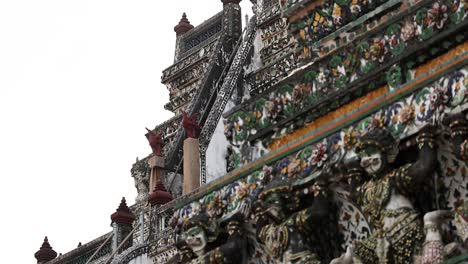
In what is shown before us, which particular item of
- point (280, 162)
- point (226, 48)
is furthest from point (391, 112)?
point (226, 48)

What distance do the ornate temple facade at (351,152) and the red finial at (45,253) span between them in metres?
11.6

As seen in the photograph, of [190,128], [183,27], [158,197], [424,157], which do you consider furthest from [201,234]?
[183,27]

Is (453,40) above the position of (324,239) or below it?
above

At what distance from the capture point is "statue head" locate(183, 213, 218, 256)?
7480 millimetres

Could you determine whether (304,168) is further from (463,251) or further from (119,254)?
(119,254)

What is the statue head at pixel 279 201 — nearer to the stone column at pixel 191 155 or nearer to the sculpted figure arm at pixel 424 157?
the sculpted figure arm at pixel 424 157

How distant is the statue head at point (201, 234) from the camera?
24.5 feet

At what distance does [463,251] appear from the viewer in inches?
239

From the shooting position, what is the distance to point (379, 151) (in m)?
6.55

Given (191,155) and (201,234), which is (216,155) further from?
(201,234)

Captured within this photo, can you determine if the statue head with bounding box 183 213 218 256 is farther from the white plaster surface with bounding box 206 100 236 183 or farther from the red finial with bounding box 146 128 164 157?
the red finial with bounding box 146 128 164 157

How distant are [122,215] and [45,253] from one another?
9.04 ft

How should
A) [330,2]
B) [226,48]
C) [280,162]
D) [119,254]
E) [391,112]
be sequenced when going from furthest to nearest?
[226,48] → [119,254] → [330,2] → [280,162] → [391,112]

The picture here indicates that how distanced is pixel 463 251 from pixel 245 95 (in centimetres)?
1108
